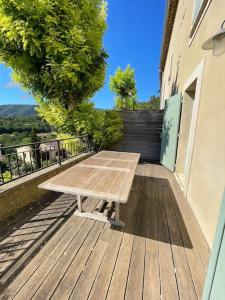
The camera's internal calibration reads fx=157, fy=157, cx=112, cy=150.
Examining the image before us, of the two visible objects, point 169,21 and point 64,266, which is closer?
point 64,266

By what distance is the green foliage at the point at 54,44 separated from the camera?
10.8 feet

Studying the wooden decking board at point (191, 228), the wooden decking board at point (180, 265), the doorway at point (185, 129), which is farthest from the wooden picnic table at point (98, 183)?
the doorway at point (185, 129)

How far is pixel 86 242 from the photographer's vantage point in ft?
5.98

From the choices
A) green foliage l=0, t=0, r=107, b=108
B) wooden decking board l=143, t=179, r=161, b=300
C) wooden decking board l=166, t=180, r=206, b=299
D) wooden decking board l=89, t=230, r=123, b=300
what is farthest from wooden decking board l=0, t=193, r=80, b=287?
green foliage l=0, t=0, r=107, b=108

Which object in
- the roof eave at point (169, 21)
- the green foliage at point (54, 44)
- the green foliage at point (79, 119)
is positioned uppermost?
the roof eave at point (169, 21)

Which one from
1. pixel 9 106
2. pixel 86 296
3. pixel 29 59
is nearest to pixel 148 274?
pixel 86 296

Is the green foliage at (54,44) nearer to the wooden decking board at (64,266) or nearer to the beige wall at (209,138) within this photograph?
the beige wall at (209,138)

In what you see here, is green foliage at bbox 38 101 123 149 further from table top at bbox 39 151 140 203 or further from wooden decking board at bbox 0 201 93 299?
wooden decking board at bbox 0 201 93 299

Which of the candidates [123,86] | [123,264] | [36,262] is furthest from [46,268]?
[123,86]

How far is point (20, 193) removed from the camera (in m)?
2.40

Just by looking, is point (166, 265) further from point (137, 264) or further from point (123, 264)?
point (123, 264)

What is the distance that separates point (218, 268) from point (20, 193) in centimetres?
251

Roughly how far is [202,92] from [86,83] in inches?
123

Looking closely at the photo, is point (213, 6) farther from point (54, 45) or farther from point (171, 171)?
point (171, 171)
